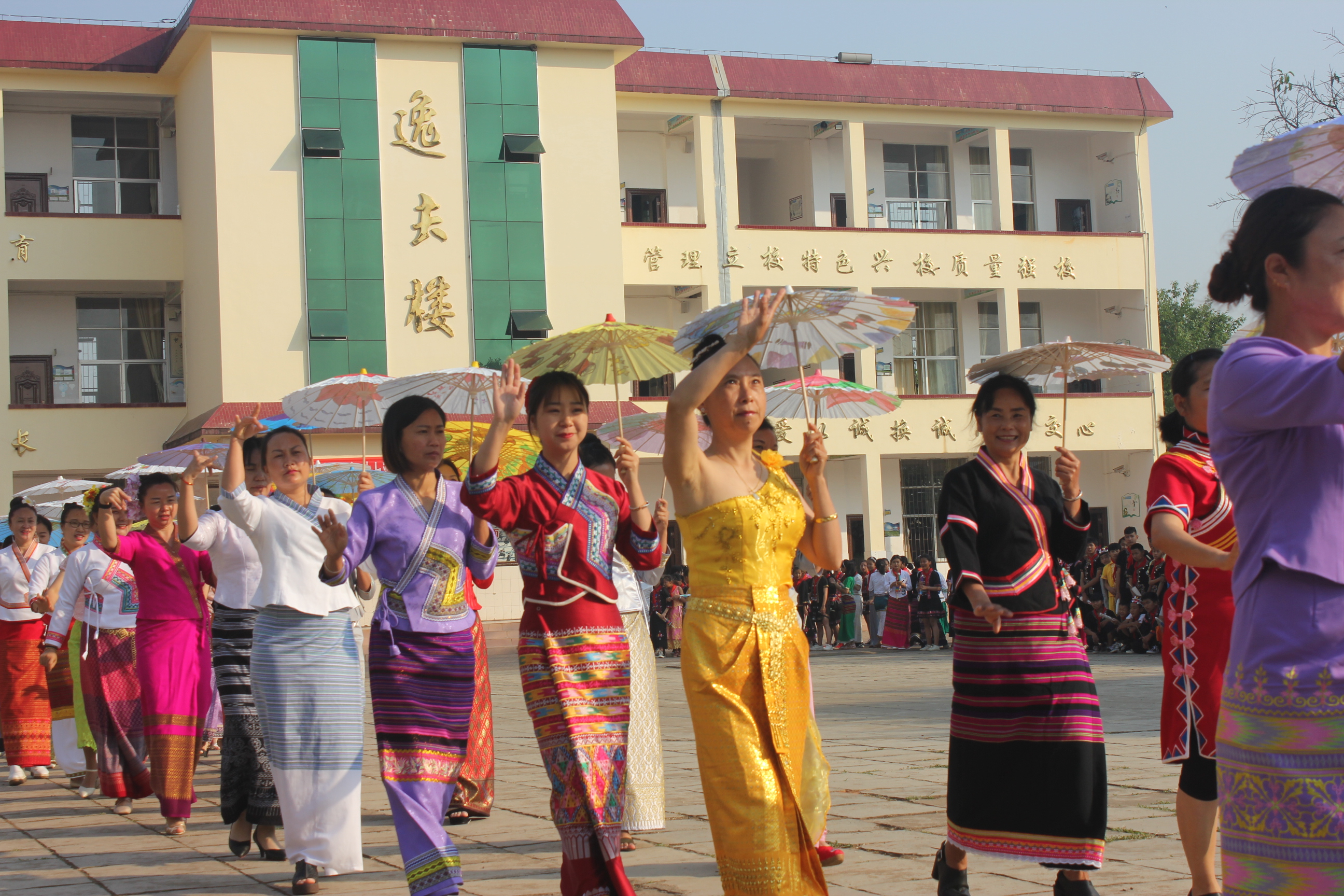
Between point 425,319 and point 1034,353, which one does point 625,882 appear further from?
point 425,319

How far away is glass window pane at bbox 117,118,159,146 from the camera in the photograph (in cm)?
2644

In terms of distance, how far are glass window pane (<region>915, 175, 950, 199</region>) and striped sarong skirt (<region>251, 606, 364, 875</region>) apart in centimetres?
2624

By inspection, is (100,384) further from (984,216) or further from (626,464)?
(626,464)

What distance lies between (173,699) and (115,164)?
2157 centimetres

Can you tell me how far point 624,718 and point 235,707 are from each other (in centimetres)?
259

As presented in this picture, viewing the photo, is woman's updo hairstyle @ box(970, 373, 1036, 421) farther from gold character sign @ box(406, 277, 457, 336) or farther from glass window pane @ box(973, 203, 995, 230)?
glass window pane @ box(973, 203, 995, 230)

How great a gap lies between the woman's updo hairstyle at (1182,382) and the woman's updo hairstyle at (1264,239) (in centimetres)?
189

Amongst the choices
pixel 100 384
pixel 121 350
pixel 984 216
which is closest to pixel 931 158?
pixel 984 216

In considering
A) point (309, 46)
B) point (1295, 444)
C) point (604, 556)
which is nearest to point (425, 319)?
point (309, 46)

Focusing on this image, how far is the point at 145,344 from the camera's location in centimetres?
2681

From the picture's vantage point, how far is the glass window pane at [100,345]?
86.3 ft

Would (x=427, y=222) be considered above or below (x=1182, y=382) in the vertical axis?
above

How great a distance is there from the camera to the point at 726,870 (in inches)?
154

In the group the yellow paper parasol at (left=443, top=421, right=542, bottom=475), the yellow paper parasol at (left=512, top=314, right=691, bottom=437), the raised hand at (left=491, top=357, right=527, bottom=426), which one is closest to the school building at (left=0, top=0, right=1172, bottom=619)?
the yellow paper parasol at (left=443, top=421, right=542, bottom=475)
